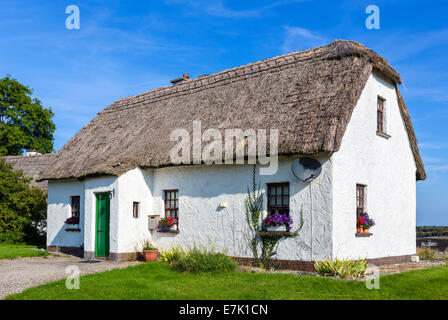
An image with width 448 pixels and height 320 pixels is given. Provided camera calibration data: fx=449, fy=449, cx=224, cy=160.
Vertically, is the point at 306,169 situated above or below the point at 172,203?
above

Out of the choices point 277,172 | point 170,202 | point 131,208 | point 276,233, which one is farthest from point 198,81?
point 276,233

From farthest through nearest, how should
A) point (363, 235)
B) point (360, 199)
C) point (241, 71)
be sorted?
point (241, 71) → point (360, 199) → point (363, 235)

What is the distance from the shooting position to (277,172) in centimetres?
1212

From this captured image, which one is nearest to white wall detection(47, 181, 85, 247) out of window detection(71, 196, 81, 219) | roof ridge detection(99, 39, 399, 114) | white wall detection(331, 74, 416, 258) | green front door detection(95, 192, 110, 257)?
window detection(71, 196, 81, 219)

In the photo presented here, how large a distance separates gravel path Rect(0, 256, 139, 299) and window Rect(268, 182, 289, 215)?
4498 millimetres

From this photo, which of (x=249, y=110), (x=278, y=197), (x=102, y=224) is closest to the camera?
(x=278, y=197)

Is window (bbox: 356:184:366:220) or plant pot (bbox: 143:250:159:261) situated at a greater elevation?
window (bbox: 356:184:366:220)

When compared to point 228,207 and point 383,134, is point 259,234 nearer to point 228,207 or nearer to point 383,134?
point 228,207

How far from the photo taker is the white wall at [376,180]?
455 inches

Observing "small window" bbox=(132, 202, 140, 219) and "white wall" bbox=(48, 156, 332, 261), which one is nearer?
"white wall" bbox=(48, 156, 332, 261)

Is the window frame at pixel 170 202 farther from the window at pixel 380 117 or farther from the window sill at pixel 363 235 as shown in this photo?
the window at pixel 380 117

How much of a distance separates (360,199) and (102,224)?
824cm

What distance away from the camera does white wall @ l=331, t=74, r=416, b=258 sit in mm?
11547

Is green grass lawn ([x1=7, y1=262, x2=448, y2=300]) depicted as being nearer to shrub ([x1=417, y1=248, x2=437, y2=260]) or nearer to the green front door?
the green front door
